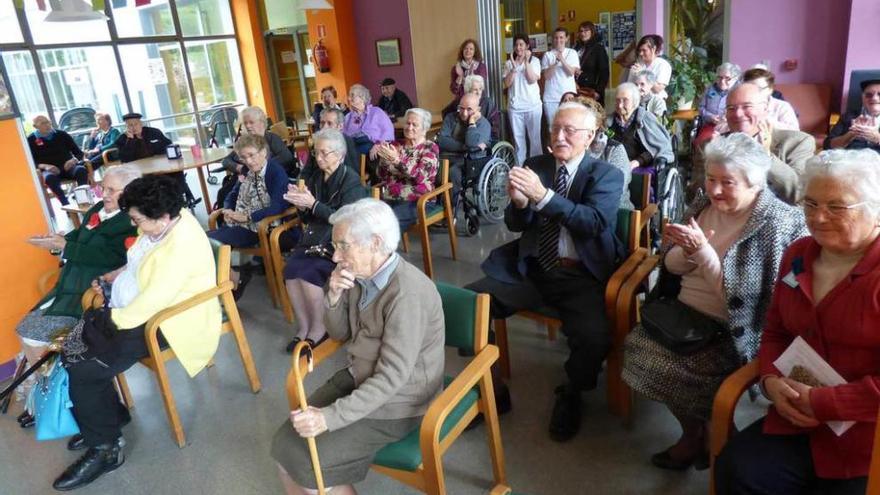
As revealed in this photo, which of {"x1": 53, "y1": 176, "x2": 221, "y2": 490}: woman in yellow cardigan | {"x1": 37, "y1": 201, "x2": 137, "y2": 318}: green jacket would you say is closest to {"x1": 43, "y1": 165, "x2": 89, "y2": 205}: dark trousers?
{"x1": 37, "y1": 201, "x2": 137, "y2": 318}: green jacket

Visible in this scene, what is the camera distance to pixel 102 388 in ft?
7.13

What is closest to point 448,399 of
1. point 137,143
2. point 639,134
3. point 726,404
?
point 726,404

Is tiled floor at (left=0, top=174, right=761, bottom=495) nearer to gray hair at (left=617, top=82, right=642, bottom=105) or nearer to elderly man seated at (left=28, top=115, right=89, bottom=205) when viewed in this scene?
gray hair at (left=617, top=82, right=642, bottom=105)

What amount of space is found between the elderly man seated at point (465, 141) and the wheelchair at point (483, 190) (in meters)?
0.03

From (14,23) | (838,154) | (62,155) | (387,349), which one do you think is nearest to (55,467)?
(387,349)

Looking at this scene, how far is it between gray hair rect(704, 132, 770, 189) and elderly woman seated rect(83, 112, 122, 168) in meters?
6.67

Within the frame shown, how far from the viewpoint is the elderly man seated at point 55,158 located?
6398 mm

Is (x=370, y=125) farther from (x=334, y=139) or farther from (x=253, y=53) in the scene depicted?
(x=253, y=53)

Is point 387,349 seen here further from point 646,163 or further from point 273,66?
point 273,66

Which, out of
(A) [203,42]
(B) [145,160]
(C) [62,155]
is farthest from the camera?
(A) [203,42]

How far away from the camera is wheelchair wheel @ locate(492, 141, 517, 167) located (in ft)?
15.7

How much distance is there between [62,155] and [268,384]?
543 centimetres

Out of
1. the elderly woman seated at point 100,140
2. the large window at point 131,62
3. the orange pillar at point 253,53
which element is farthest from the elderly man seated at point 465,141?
the orange pillar at point 253,53

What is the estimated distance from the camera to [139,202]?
7.11ft
